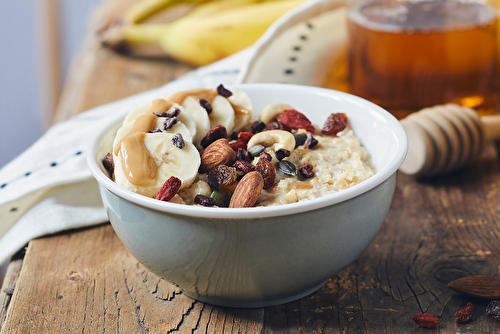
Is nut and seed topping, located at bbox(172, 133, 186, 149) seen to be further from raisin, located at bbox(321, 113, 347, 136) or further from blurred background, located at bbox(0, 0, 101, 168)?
blurred background, located at bbox(0, 0, 101, 168)

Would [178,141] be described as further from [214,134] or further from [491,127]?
[491,127]

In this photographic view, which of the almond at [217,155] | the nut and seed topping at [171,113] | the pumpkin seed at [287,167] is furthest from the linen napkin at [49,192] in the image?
the pumpkin seed at [287,167]

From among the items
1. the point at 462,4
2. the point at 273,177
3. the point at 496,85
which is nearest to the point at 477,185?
the point at 496,85

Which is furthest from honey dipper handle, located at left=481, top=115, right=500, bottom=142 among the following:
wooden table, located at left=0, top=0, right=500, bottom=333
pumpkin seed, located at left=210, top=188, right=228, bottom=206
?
pumpkin seed, located at left=210, top=188, right=228, bottom=206

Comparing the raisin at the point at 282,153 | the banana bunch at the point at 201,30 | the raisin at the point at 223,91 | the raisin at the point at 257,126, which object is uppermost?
the raisin at the point at 223,91

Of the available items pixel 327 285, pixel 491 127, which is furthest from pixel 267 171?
pixel 491 127

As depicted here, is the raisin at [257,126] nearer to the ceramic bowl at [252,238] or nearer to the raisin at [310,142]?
the raisin at [310,142]

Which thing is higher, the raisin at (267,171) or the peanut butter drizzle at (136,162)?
the peanut butter drizzle at (136,162)
